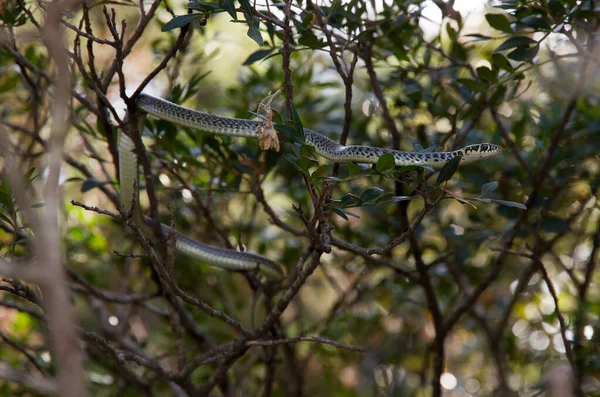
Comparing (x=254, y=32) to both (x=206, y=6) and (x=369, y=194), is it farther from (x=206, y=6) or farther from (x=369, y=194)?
(x=369, y=194)

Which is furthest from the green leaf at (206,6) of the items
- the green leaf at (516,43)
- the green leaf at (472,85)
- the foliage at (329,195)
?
the green leaf at (516,43)

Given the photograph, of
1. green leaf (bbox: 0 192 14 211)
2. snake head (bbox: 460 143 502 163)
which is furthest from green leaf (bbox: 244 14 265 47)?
snake head (bbox: 460 143 502 163)

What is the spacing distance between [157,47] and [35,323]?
8.18 ft

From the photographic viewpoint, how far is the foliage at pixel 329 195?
3088 mm

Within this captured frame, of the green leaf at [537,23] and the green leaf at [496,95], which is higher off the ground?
the green leaf at [537,23]

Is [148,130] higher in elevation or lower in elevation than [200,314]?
higher

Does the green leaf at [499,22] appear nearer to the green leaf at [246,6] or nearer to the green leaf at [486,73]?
the green leaf at [486,73]

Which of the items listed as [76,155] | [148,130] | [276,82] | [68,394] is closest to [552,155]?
[276,82]

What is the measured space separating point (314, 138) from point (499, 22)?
1.20 m

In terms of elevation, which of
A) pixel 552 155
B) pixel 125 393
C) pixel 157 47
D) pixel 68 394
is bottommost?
pixel 68 394

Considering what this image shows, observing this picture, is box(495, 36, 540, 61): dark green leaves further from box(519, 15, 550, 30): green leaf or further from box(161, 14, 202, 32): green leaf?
box(161, 14, 202, 32): green leaf

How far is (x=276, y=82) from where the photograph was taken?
16.6ft

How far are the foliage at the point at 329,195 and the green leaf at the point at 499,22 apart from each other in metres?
0.01

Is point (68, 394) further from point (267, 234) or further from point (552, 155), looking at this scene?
point (267, 234)
